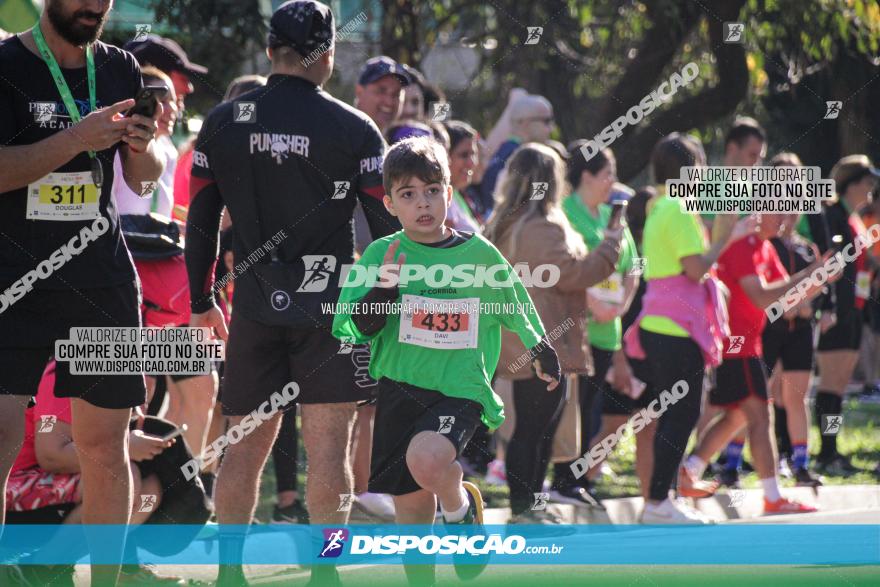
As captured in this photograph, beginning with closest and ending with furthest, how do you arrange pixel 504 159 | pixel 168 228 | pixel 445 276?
pixel 445 276, pixel 168 228, pixel 504 159

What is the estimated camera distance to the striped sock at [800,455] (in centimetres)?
834

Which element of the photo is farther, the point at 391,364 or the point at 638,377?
the point at 638,377

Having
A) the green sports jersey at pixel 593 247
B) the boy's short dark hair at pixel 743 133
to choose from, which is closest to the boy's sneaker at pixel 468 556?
the green sports jersey at pixel 593 247

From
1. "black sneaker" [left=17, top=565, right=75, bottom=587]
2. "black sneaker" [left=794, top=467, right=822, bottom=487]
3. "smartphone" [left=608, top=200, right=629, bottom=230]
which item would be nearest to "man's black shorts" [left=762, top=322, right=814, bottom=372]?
Answer: "black sneaker" [left=794, top=467, right=822, bottom=487]

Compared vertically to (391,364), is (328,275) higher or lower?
higher

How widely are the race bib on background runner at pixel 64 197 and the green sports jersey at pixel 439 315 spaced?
898 millimetres

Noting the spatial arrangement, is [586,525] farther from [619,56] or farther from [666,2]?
[619,56]

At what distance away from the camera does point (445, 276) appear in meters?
4.89

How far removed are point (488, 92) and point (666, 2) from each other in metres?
3.59

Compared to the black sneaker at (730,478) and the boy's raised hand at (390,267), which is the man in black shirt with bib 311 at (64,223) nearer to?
the boy's raised hand at (390,267)

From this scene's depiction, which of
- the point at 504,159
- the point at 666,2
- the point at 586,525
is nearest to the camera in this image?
the point at 586,525

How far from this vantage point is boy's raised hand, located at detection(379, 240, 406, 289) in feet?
15.7

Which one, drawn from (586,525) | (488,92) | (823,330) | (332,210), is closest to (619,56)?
(488,92)

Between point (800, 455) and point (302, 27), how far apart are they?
15.2ft
